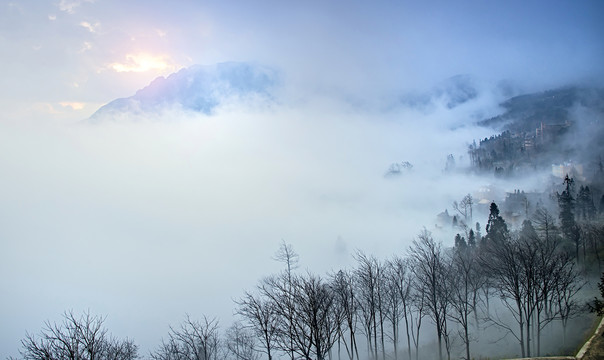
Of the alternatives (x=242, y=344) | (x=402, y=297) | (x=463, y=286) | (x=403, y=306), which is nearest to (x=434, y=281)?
(x=402, y=297)

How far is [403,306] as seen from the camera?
1681 inches

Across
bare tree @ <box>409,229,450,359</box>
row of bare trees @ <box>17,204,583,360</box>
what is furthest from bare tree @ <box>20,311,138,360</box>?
bare tree @ <box>409,229,450,359</box>

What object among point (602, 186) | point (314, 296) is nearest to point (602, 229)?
point (314, 296)

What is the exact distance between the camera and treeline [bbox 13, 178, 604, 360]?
900 inches

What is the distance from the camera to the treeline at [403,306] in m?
22.9

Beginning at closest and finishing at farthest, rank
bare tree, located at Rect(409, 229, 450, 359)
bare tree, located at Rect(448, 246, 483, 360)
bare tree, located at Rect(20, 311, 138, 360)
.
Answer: bare tree, located at Rect(20, 311, 138, 360), bare tree, located at Rect(409, 229, 450, 359), bare tree, located at Rect(448, 246, 483, 360)

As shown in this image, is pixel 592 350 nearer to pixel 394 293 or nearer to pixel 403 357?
pixel 394 293

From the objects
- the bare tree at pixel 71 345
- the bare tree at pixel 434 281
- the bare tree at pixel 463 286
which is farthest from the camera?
the bare tree at pixel 463 286

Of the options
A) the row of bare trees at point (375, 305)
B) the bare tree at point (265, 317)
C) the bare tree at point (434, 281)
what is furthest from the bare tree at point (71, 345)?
the bare tree at point (434, 281)

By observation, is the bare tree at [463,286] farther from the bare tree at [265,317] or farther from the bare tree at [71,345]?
the bare tree at [71,345]

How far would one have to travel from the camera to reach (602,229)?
64188 mm

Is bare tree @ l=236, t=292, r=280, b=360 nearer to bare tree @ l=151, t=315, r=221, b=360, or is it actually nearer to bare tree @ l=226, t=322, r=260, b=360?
bare tree @ l=151, t=315, r=221, b=360

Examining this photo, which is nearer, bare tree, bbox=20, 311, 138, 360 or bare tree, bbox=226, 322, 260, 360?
bare tree, bbox=20, 311, 138, 360

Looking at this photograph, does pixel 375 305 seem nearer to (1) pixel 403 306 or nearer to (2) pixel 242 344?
(1) pixel 403 306
